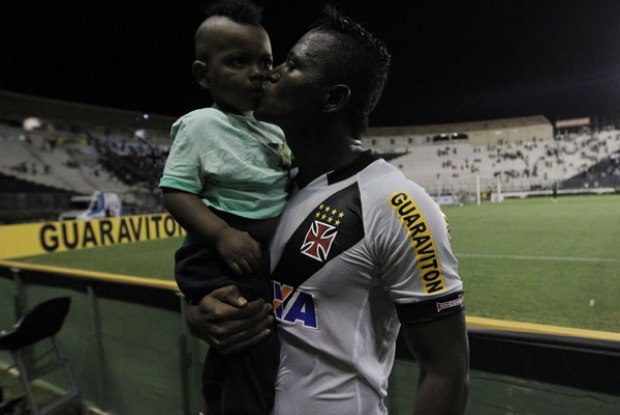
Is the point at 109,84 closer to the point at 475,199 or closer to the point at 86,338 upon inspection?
the point at 86,338

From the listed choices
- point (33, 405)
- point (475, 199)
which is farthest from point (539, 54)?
point (33, 405)

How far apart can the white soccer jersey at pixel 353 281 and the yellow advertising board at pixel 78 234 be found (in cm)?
1307

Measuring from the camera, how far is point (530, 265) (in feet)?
30.4

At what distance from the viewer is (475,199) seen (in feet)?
129

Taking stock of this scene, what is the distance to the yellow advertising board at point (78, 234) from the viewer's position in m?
12.9

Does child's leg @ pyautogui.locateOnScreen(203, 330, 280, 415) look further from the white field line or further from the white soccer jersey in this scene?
the white field line

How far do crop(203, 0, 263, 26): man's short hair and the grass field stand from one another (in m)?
5.45

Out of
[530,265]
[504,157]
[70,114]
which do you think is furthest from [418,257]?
[504,157]

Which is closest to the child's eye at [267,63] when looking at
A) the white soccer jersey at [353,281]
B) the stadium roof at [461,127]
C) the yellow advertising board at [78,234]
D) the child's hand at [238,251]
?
the white soccer jersey at [353,281]

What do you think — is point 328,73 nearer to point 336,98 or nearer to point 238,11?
point 336,98

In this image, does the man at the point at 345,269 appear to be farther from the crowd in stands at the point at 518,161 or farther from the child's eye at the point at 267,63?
the crowd in stands at the point at 518,161

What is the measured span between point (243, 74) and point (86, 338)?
3.52 metres

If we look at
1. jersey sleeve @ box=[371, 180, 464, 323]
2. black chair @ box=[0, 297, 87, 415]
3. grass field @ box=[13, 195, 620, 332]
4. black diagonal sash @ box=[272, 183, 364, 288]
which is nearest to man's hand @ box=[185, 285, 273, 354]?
black diagonal sash @ box=[272, 183, 364, 288]

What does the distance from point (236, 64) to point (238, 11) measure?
18 centimetres
